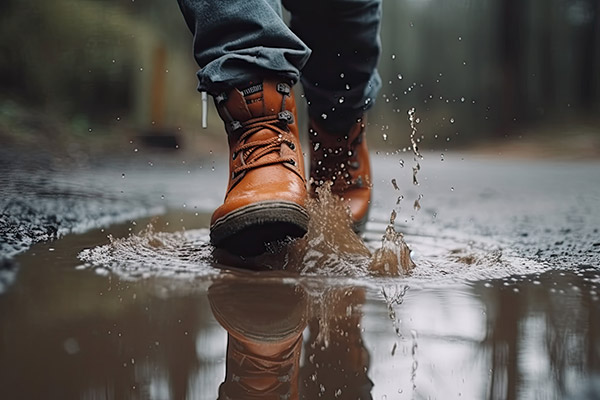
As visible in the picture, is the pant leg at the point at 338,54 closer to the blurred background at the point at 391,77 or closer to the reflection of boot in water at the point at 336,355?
the reflection of boot in water at the point at 336,355

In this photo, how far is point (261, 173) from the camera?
3.40 feet

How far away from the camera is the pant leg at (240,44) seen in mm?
1049

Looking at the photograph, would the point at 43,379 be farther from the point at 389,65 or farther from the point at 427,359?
the point at 389,65

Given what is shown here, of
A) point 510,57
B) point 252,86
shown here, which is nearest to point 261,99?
point 252,86

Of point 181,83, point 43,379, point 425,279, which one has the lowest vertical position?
point 43,379

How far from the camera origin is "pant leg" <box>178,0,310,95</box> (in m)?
1.05

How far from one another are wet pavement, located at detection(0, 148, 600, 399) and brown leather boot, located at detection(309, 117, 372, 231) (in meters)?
0.09

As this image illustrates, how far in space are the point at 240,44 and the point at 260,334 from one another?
52 cm

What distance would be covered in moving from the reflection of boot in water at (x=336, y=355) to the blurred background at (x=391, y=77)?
3173 millimetres

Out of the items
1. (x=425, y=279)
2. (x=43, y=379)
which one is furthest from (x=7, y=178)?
(x=43, y=379)

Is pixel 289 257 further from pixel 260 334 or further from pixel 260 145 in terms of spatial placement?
pixel 260 334

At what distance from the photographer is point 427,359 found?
1.99ft

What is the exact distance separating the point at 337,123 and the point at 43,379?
1.02m

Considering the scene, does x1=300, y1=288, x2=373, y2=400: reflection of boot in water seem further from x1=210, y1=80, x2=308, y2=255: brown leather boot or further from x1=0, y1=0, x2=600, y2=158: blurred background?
x1=0, y1=0, x2=600, y2=158: blurred background
